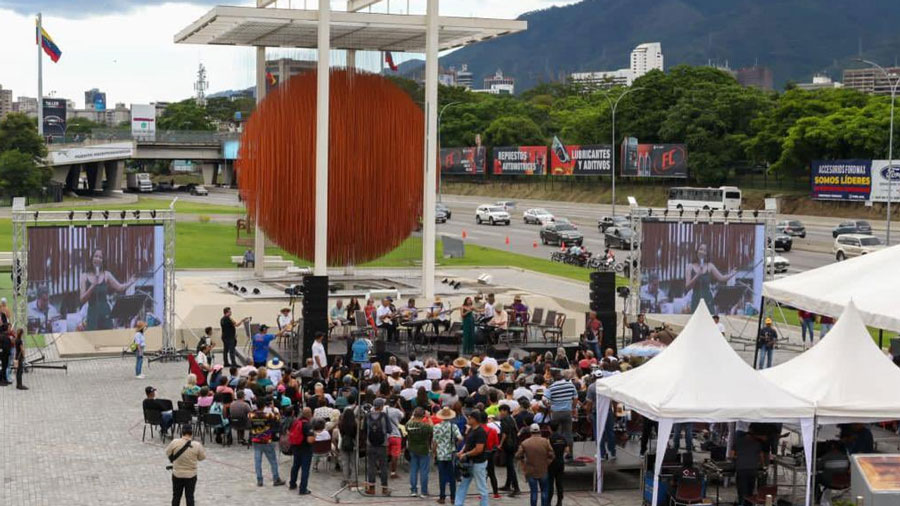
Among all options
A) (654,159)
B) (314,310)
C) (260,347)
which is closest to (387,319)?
(314,310)

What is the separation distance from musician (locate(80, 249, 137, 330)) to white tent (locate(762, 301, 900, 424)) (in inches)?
620

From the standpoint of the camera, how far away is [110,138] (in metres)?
119

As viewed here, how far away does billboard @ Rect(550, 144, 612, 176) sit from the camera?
328 ft

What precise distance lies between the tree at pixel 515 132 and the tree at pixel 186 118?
67.8m

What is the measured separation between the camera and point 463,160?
12219 cm

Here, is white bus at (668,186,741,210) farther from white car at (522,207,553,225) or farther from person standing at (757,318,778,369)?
person standing at (757,318,778,369)

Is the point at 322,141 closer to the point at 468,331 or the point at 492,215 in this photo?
the point at 468,331

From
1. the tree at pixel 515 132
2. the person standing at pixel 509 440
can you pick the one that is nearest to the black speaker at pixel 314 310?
the person standing at pixel 509 440

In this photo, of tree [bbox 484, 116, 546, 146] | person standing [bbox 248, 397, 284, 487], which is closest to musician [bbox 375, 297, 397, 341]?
person standing [bbox 248, 397, 284, 487]

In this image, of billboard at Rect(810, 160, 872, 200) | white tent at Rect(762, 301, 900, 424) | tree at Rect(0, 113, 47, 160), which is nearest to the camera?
white tent at Rect(762, 301, 900, 424)

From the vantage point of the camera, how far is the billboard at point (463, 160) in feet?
392

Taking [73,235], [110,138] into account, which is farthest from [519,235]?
[110,138]

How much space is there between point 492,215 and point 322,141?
44858mm

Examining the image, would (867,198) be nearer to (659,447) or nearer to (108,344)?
(108,344)
